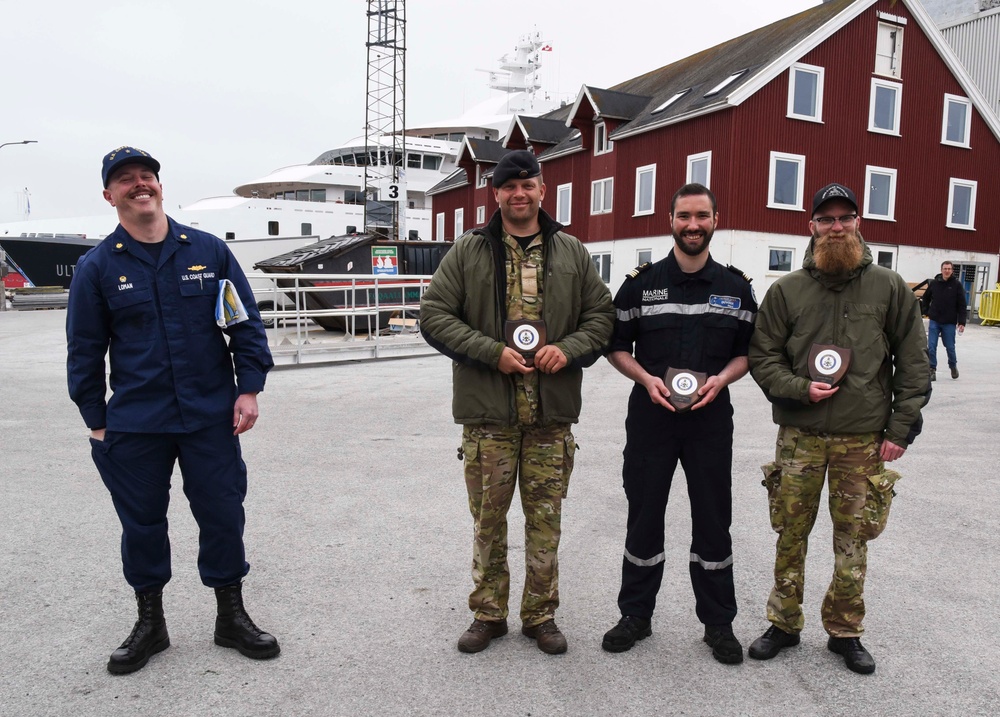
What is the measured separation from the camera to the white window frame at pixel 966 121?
25406 millimetres

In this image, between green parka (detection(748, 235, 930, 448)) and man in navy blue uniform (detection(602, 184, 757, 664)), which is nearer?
green parka (detection(748, 235, 930, 448))

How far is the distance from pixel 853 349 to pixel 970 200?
27431 mm

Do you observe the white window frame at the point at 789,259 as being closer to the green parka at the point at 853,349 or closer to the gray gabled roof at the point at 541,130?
the gray gabled roof at the point at 541,130

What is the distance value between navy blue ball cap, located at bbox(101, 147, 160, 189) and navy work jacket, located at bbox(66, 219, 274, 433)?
0.25 m

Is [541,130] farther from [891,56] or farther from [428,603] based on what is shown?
[428,603]

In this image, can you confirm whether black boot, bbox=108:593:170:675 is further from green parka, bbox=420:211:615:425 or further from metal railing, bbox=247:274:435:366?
metal railing, bbox=247:274:435:366

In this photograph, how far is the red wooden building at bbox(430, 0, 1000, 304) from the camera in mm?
22516

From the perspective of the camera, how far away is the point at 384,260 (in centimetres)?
1842

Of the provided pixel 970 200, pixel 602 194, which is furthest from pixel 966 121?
pixel 602 194

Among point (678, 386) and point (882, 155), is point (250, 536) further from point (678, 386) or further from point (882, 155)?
point (882, 155)

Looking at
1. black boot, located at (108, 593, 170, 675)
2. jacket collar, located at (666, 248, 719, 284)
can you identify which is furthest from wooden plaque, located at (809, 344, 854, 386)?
black boot, located at (108, 593, 170, 675)

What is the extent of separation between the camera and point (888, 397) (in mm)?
3336

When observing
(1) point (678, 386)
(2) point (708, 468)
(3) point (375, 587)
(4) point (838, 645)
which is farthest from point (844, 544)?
(3) point (375, 587)

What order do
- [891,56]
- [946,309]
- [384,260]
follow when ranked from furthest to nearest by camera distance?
[891,56], [384,260], [946,309]
